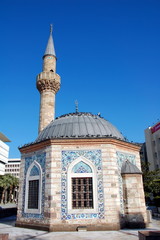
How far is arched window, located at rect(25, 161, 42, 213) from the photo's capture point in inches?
445

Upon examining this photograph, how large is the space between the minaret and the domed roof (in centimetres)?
497


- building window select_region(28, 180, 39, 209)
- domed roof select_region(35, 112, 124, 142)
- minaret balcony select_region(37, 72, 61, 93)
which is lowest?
building window select_region(28, 180, 39, 209)

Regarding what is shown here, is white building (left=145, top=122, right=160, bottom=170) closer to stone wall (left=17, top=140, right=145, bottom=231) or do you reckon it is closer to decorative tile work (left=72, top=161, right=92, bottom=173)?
stone wall (left=17, top=140, right=145, bottom=231)

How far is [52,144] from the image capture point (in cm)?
1154

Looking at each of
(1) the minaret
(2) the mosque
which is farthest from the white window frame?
(1) the minaret

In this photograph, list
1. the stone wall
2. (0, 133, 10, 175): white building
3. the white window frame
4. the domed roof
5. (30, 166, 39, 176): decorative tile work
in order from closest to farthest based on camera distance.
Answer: the stone wall → the white window frame → (30, 166, 39, 176): decorative tile work → the domed roof → (0, 133, 10, 175): white building

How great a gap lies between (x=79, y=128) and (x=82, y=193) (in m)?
3.68

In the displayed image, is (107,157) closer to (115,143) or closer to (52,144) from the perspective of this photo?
(115,143)

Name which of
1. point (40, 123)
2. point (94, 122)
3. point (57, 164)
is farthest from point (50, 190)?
point (40, 123)

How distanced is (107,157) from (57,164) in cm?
266

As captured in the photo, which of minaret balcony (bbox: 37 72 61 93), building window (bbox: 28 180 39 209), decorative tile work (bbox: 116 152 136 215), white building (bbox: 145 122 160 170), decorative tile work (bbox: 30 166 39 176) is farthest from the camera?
white building (bbox: 145 122 160 170)

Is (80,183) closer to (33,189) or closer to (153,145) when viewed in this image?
(33,189)

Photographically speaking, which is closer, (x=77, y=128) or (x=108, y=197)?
(x=108, y=197)

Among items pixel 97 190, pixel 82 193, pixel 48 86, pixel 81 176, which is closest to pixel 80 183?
pixel 81 176
